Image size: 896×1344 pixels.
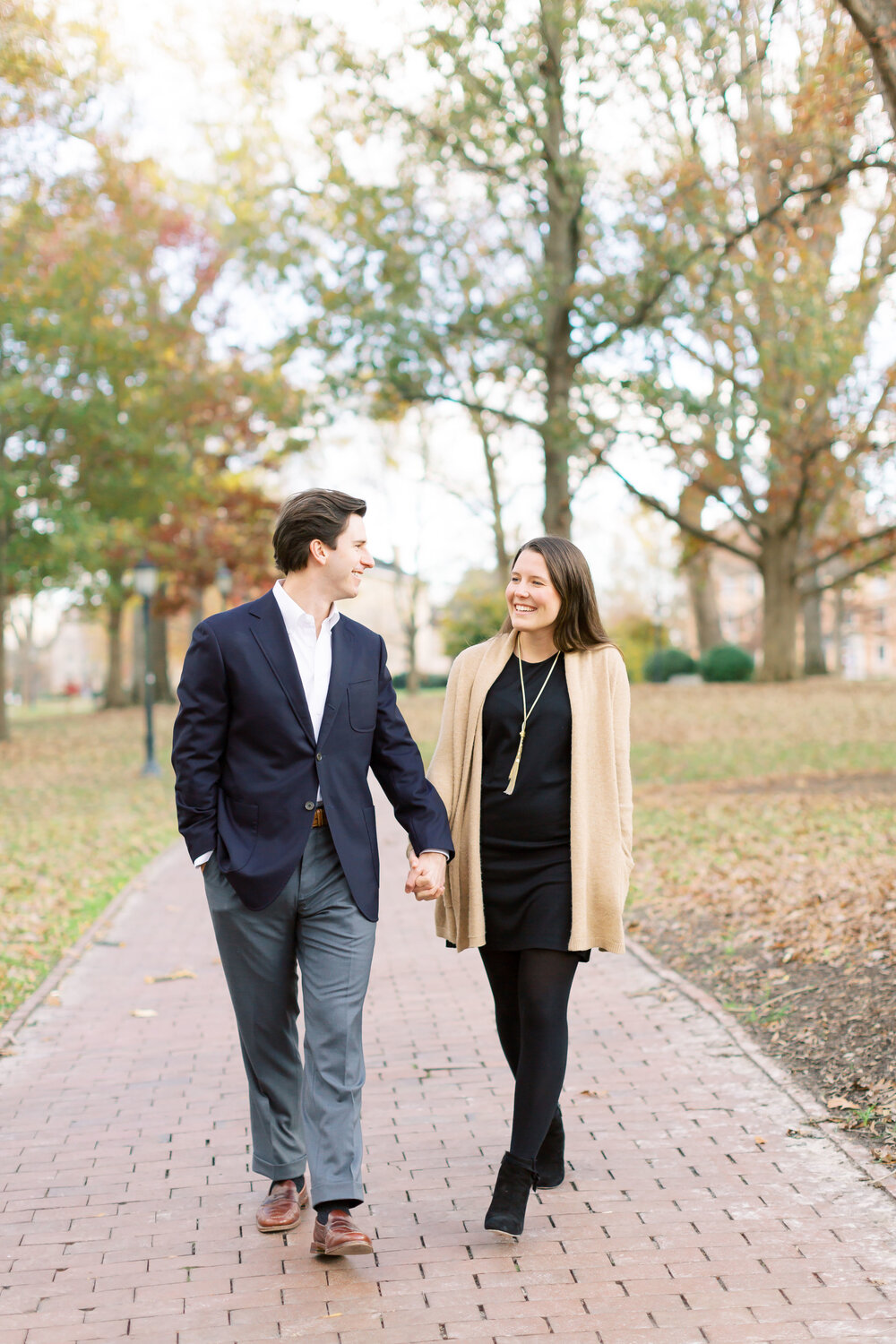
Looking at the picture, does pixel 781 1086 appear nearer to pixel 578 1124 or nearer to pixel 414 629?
pixel 578 1124

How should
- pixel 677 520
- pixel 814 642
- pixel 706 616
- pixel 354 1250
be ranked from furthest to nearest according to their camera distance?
pixel 706 616 < pixel 814 642 < pixel 677 520 < pixel 354 1250

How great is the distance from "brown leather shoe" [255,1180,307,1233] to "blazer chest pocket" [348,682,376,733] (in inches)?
55.6

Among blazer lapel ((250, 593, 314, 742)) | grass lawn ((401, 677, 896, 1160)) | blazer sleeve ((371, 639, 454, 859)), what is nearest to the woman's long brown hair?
blazer sleeve ((371, 639, 454, 859))

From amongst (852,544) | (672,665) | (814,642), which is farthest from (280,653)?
(672,665)

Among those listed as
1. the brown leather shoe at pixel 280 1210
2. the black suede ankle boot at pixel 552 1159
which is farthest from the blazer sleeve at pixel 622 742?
the brown leather shoe at pixel 280 1210

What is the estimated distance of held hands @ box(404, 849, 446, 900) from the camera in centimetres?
359

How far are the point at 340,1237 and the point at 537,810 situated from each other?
1276 millimetres

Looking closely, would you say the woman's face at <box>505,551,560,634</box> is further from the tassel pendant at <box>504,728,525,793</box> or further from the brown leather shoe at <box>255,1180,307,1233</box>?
the brown leather shoe at <box>255,1180,307,1233</box>

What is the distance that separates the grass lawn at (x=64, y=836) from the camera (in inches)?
326

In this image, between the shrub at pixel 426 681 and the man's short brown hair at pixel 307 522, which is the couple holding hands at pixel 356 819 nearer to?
the man's short brown hair at pixel 307 522

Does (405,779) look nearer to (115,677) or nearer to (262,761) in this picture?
(262,761)

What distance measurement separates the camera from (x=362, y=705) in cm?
368

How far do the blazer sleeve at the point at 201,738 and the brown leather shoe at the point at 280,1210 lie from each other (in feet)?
3.62

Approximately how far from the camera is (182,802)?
11.6 feet
